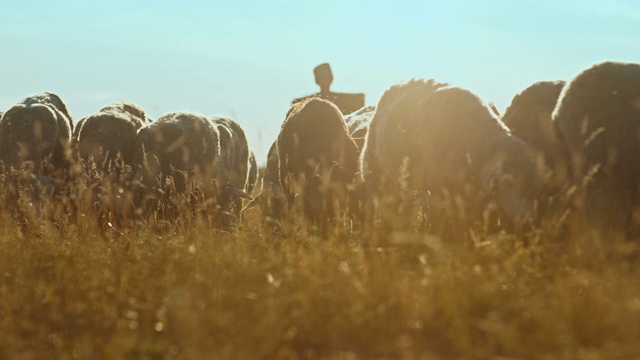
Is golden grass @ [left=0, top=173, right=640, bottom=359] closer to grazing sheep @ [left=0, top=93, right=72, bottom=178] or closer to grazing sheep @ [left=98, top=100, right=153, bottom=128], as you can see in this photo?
grazing sheep @ [left=0, top=93, right=72, bottom=178]

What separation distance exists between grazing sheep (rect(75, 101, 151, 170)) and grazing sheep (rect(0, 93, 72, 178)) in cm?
36

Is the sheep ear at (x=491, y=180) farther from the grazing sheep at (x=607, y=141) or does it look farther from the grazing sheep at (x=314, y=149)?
the grazing sheep at (x=314, y=149)

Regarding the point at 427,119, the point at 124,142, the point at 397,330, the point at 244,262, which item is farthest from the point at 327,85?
the point at 397,330

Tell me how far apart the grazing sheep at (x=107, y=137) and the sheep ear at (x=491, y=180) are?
7.61m

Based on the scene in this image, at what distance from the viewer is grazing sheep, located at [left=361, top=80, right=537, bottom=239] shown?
7.32 m

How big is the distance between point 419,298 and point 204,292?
1586 mm

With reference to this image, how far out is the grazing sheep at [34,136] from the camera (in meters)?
12.9

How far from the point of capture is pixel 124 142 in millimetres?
13664

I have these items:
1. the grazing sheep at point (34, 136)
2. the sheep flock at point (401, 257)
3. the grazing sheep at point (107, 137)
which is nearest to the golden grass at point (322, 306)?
the sheep flock at point (401, 257)

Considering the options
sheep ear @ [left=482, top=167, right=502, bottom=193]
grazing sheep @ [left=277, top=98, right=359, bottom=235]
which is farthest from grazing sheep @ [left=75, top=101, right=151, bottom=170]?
sheep ear @ [left=482, top=167, right=502, bottom=193]

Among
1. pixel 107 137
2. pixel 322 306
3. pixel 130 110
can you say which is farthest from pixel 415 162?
pixel 130 110

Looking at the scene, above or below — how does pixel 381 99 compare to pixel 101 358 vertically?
above

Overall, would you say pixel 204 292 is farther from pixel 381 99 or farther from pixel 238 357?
pixel 381 99

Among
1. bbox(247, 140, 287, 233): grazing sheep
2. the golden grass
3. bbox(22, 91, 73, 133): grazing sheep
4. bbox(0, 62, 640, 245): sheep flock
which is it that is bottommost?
bbox(247, 140, 287, 233): grazing sheep
